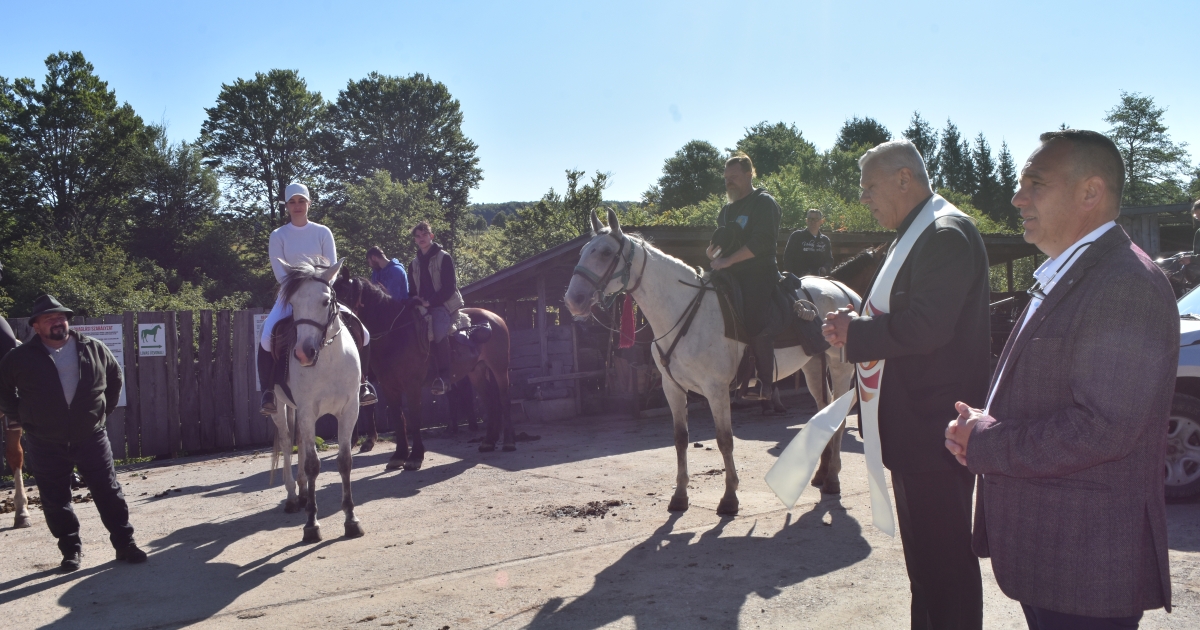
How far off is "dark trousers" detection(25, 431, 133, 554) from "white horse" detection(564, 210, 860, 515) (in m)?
3.72

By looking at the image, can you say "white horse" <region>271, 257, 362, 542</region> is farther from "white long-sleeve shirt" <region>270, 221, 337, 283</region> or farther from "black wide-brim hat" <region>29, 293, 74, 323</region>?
"black wide-brim hat" <region>29, 293, 74, 323</region>

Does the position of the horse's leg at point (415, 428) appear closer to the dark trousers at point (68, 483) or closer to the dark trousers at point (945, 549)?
the dark trousers at point (68, 483)

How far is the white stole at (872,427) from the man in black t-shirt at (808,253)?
26.4ft

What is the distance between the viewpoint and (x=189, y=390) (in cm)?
1205

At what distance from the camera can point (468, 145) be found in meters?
62.7

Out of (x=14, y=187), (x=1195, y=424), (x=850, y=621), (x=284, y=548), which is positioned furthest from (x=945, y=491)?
(x=14, y=187)

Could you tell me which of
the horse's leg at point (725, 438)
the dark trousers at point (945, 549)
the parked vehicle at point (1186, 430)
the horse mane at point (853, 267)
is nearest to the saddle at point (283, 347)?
the horse's leg at point (725, 438)

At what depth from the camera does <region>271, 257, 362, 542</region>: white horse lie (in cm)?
619

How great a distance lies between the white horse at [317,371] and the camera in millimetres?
6188

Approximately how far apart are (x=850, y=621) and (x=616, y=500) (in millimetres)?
3359

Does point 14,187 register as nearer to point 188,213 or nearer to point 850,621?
point 188,213

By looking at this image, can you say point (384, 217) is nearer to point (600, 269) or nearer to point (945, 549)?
point (600, 269)

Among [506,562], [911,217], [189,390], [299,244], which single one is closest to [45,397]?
[299,244]

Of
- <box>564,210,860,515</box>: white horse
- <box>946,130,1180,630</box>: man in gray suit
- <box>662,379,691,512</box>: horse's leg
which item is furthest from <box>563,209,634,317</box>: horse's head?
<box>946,130,1180,630</box>: man in gray suit
